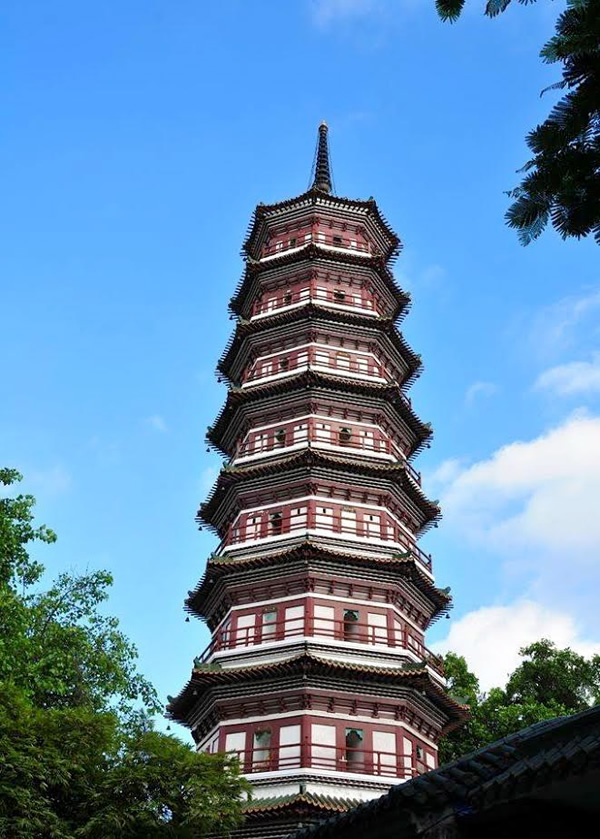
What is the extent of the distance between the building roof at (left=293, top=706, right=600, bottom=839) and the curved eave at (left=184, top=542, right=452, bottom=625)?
15651mm

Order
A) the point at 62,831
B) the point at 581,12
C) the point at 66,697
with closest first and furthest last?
the point at 581,12, the point at 62,831, the point at 66,697

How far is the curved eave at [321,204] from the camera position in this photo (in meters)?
38.4

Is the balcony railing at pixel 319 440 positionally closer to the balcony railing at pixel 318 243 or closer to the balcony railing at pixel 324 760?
the balcony railing at pixel 318 243

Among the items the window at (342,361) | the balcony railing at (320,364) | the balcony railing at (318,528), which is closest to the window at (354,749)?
the balcony railing at (318,528)

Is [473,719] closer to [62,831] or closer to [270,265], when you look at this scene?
[270,265]

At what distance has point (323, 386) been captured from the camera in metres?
32.8

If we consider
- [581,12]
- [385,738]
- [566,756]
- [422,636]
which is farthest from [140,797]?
[581,12]

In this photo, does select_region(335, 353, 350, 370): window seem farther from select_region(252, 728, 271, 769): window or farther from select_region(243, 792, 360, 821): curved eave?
select_region(243, 792, 360, 821): curved eave

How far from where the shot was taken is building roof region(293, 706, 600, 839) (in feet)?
28.4

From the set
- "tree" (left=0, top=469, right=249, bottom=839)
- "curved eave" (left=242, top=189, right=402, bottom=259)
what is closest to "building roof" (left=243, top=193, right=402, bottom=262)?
"curved eave" (left=242, top=189, right=402, bottom=259)

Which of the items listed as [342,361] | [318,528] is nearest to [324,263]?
[342,361]

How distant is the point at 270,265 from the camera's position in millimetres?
37156

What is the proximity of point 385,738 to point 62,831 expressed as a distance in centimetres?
1185

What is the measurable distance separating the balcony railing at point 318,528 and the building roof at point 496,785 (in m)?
17.3
